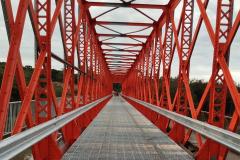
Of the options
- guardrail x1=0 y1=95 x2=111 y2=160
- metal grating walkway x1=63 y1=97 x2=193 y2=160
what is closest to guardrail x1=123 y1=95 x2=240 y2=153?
metal grating walkway x1=63 y1=97 x2=193 y2=160

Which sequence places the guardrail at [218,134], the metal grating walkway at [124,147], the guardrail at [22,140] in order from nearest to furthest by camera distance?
the guardrail at [22,140] → the guardrail at [218,134] → the metal grating walkway at [124,147]

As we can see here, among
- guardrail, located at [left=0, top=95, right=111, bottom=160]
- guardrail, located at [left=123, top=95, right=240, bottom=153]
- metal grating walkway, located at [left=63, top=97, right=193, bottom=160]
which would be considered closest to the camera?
guardrail, located at [left=0, top=95, right=111, bottom=160]

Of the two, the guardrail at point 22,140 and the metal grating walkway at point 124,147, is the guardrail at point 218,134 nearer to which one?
the metal grating walkway at point 124,147

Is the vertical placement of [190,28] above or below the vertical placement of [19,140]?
above

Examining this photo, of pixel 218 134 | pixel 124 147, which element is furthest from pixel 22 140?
pixel 124 147

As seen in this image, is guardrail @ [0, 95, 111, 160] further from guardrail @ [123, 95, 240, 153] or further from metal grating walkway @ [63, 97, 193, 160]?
guardrail @ [123, 95, 240, 153]

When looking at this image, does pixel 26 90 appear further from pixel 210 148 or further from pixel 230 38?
pixel 230 38

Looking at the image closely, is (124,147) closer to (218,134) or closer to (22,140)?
(218,134)

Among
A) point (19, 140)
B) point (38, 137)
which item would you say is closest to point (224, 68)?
point (38, 137)

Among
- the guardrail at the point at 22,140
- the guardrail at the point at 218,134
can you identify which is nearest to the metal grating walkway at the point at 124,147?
the guardrail at the point at 218,134

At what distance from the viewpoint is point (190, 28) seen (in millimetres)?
11625

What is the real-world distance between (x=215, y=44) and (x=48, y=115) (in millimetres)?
3179

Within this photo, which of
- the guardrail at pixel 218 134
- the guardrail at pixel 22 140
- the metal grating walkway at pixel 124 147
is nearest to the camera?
the guardrail at pixel 22 140

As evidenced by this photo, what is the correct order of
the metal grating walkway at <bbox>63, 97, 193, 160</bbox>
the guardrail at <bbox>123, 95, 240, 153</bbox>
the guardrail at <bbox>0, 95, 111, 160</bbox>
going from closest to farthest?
1. the guardrail at <bbox>0, 95, 111, 160</bbox>
2. the guardrail at <bbox>123, 95, 240, 153</bbox>
3. the metal grating walkway at <bbox>63, 97, 193, 160</bbox>
